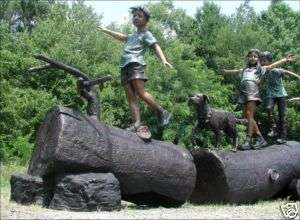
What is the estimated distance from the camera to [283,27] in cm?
3753

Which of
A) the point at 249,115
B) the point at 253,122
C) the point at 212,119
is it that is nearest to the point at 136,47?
the point at 212,119

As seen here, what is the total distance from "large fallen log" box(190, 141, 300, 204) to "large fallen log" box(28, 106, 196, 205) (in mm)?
562

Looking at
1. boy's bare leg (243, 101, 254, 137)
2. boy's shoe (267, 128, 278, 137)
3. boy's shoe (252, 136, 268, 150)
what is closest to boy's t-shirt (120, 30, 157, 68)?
boy's bare leg (243, 101, 254, 137)

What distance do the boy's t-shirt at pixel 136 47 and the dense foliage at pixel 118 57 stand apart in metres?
13.1

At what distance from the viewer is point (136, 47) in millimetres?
8719

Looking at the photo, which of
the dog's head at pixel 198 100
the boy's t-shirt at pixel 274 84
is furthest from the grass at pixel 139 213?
the boy's t-shirt at pixel 274 84

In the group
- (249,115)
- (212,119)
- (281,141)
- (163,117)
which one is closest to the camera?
(163,117)

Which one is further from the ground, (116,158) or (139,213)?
(116,158)

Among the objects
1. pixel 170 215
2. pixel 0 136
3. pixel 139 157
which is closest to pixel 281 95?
pixel 139 157

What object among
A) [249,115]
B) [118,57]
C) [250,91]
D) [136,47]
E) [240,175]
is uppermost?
[118,57]

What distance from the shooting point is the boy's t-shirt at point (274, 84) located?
1129 centimetres

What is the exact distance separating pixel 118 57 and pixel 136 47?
25263 millimetres

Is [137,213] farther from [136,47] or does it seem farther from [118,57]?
[118,57]

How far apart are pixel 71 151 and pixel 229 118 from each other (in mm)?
3542
